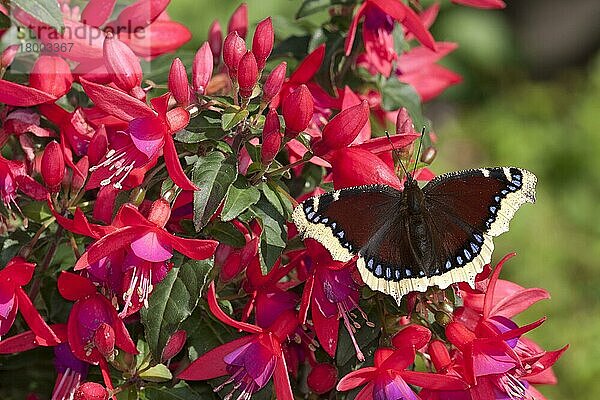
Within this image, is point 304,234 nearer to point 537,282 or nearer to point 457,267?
point 457,267

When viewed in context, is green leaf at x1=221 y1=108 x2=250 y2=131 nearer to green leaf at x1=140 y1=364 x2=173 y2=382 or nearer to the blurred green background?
green leaf at x1=140 y1=364 x2=173 y2=382

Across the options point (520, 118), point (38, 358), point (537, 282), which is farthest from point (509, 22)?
point (38, 358)

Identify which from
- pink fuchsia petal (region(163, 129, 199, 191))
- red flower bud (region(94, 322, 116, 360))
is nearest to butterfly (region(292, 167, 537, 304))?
pink fuchsia petal (region(163, 129, 199, 191))

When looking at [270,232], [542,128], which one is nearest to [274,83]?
[270,232]

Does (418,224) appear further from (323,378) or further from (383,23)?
(383,23)

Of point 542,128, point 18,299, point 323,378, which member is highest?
point 18,299

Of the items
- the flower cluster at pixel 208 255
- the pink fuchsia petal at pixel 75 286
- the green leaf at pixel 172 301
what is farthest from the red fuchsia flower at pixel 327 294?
the pink fuchsia petal at pixel 75 286
